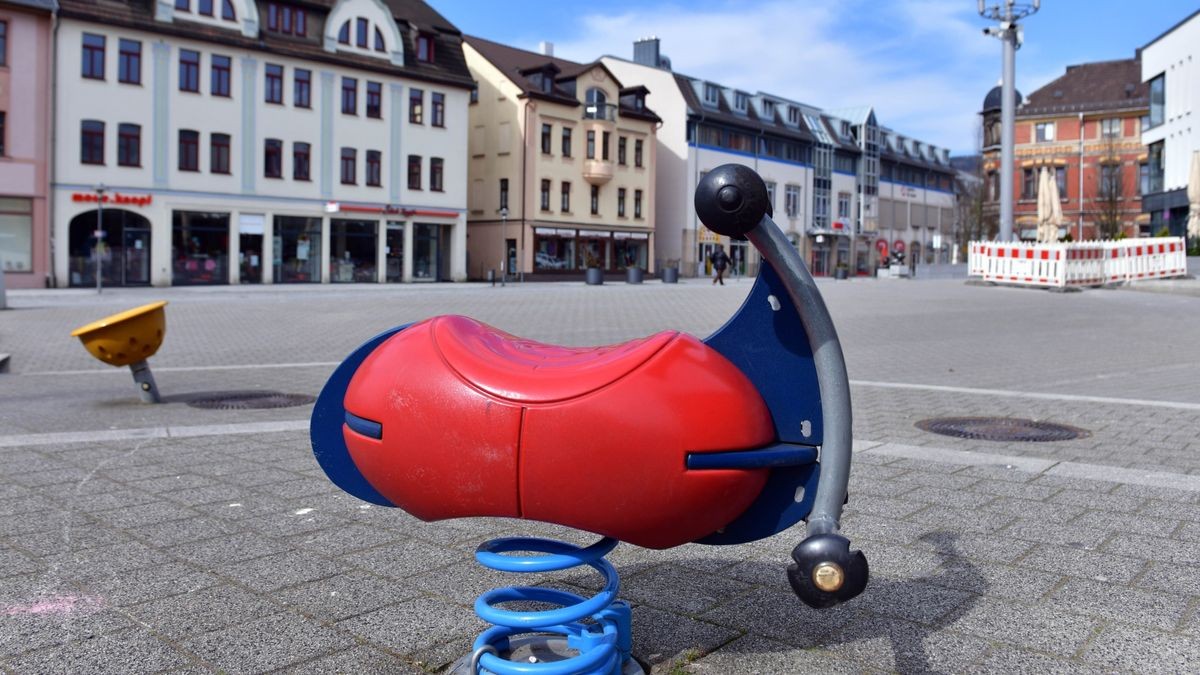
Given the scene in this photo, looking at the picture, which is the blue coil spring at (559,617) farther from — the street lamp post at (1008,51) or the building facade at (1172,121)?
the building facade at (1172,121)

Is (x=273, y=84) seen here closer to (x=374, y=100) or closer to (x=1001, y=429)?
(x=374, y=100)

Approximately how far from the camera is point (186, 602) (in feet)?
11.7

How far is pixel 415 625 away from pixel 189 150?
129 ft

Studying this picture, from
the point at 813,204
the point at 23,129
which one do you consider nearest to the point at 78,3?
the point at 23,129

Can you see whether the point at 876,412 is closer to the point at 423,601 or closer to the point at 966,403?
the point at 966,403

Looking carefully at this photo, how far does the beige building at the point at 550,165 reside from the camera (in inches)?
2063

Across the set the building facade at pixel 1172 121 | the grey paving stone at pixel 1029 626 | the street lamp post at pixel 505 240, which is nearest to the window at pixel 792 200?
the building facade at pixel 1172 121

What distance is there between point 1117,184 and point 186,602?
76682 millimetres

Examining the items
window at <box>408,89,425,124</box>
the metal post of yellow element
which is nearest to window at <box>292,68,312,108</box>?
window at <box>408,89,425,124</box>

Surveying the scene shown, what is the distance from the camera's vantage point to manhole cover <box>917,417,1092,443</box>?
7191 mm

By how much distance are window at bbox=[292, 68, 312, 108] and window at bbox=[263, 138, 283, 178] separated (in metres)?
1.82

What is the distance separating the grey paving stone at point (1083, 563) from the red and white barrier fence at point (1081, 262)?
30.8m

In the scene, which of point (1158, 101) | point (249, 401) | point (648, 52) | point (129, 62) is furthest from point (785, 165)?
point (249, 401)

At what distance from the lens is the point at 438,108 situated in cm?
4747
